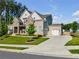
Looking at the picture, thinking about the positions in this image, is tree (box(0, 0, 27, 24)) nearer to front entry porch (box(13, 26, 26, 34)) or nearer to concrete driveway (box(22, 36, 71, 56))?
front entry porch (box(13, 26, 26, 34))

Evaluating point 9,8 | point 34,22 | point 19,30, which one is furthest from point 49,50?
point 9,8

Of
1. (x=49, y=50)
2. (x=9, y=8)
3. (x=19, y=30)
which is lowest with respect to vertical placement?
(x=49, y=50)

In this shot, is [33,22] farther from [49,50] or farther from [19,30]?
[49,50]

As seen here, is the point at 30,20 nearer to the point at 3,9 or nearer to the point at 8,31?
the point at 8,31

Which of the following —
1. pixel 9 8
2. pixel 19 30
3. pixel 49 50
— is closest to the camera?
pixel 49 50

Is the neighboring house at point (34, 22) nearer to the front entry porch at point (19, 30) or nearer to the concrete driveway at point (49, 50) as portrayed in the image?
the front entry porch at point (19, 30)

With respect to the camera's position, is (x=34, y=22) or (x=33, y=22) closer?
(x=33, y=22)

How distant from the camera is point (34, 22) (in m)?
65.6

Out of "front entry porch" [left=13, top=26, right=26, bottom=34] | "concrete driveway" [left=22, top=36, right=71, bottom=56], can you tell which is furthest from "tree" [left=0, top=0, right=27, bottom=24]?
"concrete driveway" [left=22, top=36, right=71, bottom=56]

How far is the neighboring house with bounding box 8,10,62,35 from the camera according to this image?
64625mm

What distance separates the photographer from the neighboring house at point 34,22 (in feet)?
212

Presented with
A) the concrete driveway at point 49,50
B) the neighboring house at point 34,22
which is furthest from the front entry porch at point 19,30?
the concrete driveway at point 49,50

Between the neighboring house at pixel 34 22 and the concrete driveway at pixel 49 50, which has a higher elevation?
the neighboring house at pixel 34 22

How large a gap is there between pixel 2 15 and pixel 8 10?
3.03m
